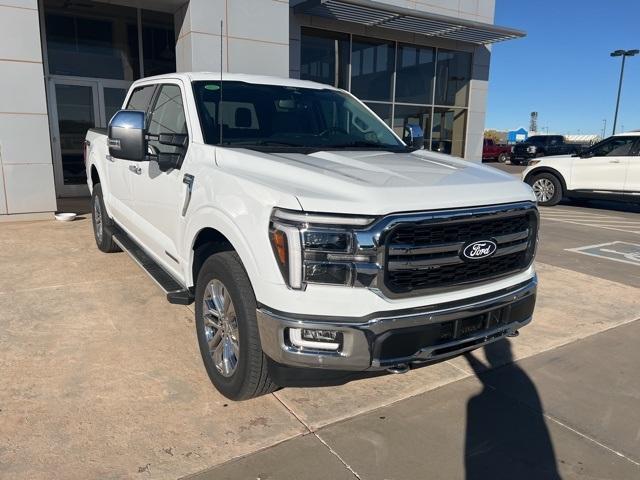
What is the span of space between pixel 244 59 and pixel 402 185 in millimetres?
8276

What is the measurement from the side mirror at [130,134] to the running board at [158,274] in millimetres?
966

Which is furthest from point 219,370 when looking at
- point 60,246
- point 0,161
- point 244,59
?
point 244,59

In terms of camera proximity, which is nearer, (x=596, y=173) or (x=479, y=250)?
(x=479, y=250)

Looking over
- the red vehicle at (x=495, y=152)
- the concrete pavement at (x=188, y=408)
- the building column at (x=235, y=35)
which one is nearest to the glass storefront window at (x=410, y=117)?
the building column at (x=235, y=35)

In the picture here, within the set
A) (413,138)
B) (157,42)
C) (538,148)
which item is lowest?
(538,148)

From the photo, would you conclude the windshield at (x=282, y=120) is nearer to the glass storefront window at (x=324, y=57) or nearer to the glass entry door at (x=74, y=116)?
the glass entry door at (x=74, y=116)

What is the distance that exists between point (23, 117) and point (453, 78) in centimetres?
1312

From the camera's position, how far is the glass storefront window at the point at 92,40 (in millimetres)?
10906

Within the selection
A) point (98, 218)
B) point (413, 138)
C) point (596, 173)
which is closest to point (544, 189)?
point (596, 173)

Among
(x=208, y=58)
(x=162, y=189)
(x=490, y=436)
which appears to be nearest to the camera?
(x=490, y=436)

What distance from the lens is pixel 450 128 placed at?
17703mm

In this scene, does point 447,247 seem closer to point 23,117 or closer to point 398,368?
point 398,368

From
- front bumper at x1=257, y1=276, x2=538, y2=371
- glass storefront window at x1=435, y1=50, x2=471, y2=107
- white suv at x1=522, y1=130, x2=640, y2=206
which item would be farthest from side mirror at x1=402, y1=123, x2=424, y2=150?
glass storefront window at x1=435, y1=50, x2=471, y2=107

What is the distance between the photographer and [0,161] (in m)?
8.55
